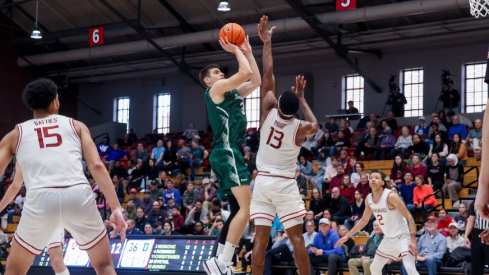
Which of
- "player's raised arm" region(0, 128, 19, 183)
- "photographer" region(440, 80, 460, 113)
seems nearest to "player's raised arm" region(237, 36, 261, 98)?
"player's raised arm" region(0, 128, 19, 183)

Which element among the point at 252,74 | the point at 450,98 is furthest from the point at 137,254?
the point at 450,98

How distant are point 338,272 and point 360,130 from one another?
10228mm

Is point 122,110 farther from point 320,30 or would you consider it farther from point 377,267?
point 377,267

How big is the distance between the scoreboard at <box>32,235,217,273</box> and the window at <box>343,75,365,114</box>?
15738 millimetres

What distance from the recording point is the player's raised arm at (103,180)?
491 cm

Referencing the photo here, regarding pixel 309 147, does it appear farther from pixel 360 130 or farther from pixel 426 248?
pixel 426 248

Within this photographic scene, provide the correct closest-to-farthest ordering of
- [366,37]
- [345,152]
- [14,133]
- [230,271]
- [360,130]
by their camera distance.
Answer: [14,133]
[230,271]
[345,152]
[360,130]
[366,37]

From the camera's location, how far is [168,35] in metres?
28.2

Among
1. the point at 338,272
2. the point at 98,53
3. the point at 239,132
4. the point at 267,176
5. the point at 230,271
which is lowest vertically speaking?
the point at 338,272

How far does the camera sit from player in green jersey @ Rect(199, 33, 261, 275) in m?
6.79

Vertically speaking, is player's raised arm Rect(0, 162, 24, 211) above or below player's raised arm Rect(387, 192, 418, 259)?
above

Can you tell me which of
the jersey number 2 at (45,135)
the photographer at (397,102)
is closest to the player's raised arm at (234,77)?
the jersey number 2 at (45,135)

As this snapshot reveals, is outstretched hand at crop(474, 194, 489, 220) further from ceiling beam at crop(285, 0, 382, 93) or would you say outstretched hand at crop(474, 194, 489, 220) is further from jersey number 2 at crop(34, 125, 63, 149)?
ceiling beam at crop(285, 0, 382, 93)

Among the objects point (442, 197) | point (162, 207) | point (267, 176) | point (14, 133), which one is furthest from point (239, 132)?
point (162, 207)
